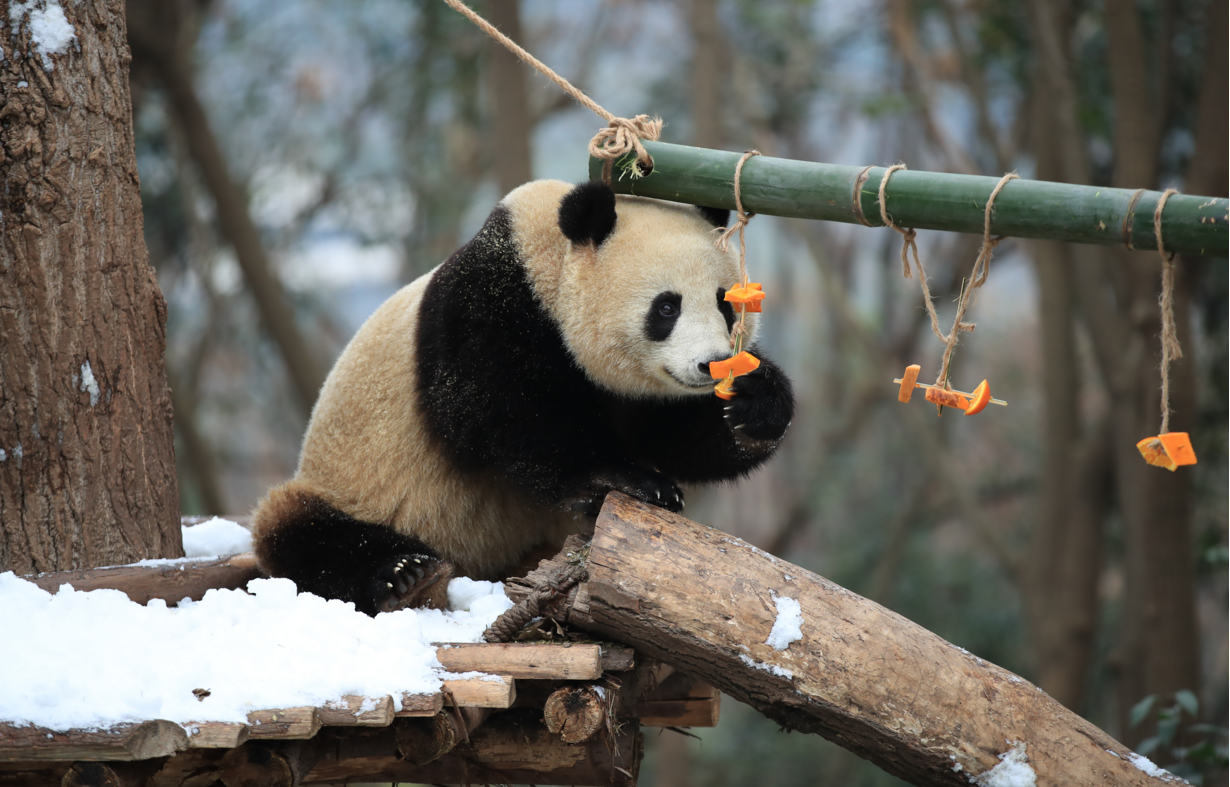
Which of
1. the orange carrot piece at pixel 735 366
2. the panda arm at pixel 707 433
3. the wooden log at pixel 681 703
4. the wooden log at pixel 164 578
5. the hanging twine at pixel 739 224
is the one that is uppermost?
the hanging twine at pixel 739 224

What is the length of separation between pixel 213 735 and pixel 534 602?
0.76 metres

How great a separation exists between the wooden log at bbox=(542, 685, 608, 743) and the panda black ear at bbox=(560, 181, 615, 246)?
1178 mm

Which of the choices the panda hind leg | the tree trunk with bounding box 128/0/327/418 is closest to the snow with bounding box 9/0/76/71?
the panda hind leg

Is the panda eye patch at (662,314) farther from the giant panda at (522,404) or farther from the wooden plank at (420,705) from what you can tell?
the wooden plank at (420,705)

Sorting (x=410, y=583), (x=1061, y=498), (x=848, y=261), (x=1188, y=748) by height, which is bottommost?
(x=1188, y=748)

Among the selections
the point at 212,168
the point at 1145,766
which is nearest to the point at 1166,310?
the point at 1145,766

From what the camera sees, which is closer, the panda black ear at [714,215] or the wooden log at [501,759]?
the wooden log at [501,759]

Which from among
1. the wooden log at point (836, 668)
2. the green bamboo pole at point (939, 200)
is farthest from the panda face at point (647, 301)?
the wooden log at point (836, 668)

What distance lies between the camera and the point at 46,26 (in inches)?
108

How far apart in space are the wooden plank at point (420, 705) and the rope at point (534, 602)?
1.11 ft

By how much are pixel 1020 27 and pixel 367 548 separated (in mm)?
6075

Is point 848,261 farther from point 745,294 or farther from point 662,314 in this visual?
point 745,294

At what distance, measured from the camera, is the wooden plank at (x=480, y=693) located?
2.14m

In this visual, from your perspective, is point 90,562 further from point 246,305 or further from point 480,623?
point 246,305
